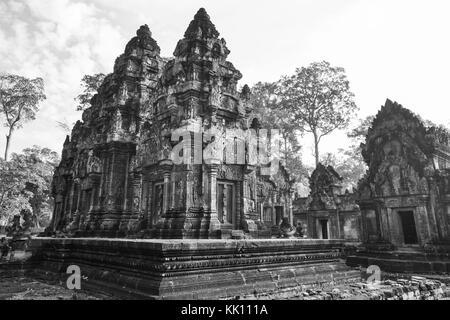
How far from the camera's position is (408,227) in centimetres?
1124

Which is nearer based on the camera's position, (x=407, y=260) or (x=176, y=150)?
(x=176, y=150)

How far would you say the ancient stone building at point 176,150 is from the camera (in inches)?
297

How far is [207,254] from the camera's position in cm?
516

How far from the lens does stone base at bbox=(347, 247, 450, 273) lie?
387 inches

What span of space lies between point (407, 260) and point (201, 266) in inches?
346

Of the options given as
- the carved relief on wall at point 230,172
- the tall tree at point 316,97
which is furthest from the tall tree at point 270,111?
the carved relief on wall at point 230,172

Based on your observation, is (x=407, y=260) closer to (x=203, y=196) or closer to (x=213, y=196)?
(x=213, y=196)

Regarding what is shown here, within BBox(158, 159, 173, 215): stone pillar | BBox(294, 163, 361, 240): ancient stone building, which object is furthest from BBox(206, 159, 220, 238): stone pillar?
BBox(294, 163, 361, 240): ancient stone building

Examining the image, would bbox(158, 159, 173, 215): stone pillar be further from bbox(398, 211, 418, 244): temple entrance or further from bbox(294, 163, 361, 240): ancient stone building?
bbox(294, 163, 361, 240): ancient stone building

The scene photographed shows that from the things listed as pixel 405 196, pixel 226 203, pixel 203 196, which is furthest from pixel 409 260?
pixel 203 196

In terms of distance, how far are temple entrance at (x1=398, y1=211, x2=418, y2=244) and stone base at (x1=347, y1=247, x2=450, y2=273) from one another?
0.42m

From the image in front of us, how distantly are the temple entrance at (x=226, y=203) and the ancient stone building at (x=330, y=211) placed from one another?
34.5ft

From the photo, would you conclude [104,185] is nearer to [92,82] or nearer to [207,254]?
[207,254]

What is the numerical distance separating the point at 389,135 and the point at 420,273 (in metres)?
5.18
